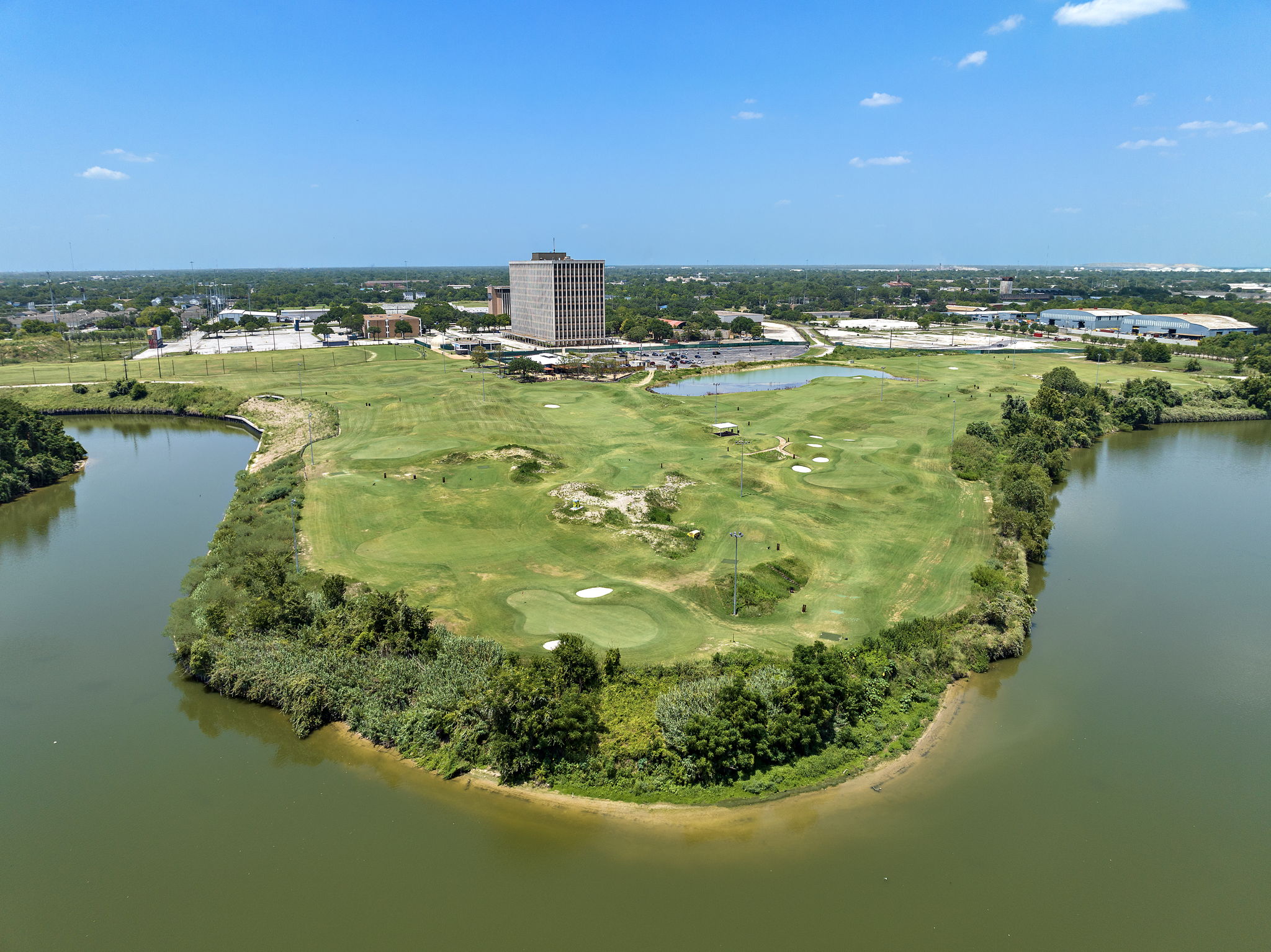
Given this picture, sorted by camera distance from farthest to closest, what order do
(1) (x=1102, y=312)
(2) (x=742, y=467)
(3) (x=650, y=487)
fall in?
(1) (x=1102, y=312), (2) (x=742, y=467), (3) (x=650, y=487)

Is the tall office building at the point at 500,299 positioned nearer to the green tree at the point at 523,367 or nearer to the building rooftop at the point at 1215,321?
the green tree at the point at 523,367

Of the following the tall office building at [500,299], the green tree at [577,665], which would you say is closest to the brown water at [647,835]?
the green tree at [577,665]

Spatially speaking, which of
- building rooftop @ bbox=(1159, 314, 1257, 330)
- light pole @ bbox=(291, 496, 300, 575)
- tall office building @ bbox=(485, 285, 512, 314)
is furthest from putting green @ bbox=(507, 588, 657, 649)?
building rooftop @ bbox=(1159, 314, 1257, 330)

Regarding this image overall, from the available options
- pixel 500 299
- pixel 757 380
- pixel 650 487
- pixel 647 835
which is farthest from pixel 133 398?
pixel 647 835

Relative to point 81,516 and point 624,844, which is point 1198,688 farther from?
point 81,516

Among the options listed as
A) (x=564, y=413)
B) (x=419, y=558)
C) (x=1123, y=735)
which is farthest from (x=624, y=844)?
(x=564, y=413)

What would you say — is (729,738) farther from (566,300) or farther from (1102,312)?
(1102,312)
